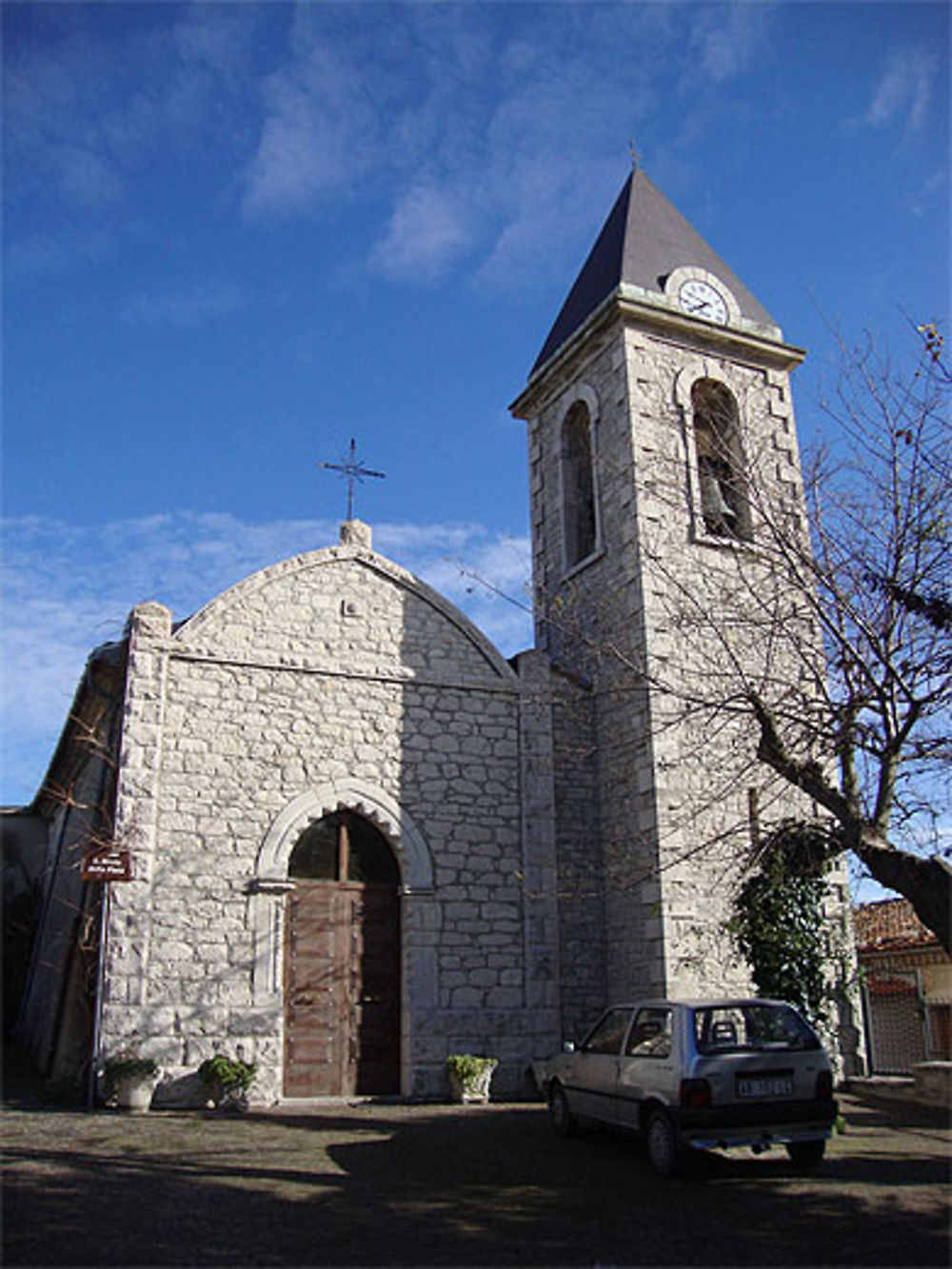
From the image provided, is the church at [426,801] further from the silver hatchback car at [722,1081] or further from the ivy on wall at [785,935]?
the silver hatchback car at [722,1081]

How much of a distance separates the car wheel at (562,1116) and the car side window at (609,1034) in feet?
1.75

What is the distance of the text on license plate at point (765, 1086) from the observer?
7.29m

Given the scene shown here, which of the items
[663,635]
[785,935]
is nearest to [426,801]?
[663,635]

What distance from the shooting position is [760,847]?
9.36 metres

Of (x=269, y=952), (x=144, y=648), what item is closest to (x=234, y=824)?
(x=269, y=952)

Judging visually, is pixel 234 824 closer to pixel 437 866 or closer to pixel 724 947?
pixel 437 866

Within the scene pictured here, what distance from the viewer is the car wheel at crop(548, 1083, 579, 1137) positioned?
29.9 ft

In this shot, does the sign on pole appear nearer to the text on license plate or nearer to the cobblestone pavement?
the cobblestone pavement

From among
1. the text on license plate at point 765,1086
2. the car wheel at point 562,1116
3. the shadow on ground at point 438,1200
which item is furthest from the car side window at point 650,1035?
the car wheel at point 562,1116

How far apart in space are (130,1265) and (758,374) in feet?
46.0

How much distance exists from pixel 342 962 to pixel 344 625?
3994 mm

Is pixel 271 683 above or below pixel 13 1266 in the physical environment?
above

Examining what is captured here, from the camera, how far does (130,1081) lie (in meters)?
10.3

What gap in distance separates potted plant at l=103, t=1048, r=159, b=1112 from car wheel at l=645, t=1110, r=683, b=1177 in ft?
17.0
